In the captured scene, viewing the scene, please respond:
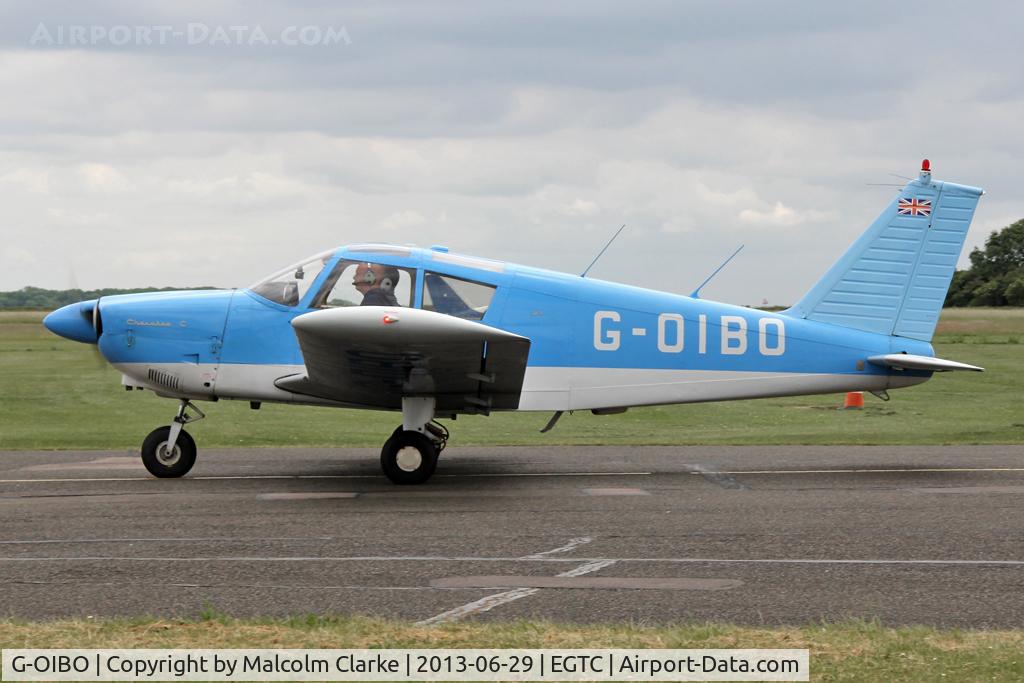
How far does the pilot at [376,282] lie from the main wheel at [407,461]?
4.46ft

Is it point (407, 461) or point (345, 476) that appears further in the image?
point (345, 476)

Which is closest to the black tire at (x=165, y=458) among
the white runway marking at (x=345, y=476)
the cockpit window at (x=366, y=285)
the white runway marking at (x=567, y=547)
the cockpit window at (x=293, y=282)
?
the white runway marking at (x=345, y=476)

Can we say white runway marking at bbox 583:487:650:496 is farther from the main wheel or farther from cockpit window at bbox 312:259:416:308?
cockpit window at bbox 312:259:416:308

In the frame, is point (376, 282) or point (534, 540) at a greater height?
point (376, 282)

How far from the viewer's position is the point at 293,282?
11.7 metres

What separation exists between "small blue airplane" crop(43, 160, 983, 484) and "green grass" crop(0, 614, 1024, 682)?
4.97 metres

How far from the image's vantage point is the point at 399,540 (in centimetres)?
842

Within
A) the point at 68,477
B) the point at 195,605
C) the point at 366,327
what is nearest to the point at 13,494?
the point at 68,477

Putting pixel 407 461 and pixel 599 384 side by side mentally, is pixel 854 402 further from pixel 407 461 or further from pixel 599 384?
pixel 407 461

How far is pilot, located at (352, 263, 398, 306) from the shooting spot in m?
11.4

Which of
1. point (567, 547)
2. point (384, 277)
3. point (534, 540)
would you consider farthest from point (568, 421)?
point (567, 547)

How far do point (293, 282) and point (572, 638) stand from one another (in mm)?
→ 6894

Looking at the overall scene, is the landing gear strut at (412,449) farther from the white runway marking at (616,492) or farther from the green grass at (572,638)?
the green grass at (572,638)

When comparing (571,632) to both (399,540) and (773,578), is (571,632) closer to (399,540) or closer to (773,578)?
(773,578)
